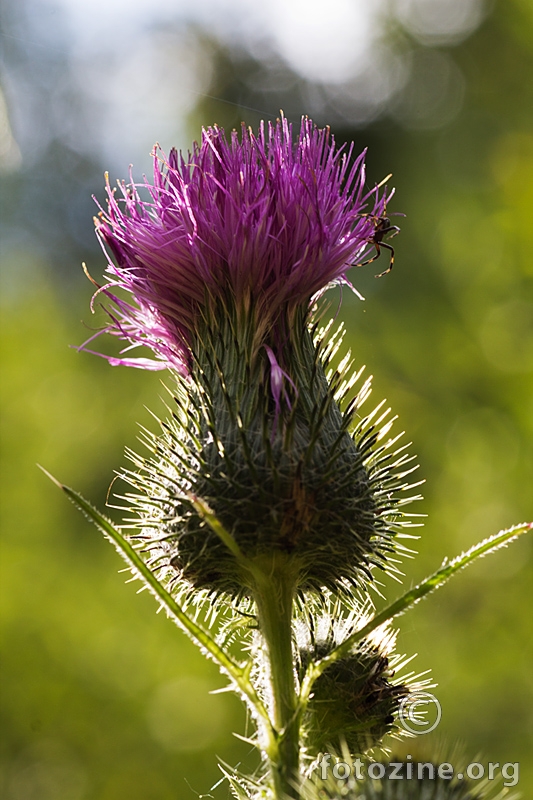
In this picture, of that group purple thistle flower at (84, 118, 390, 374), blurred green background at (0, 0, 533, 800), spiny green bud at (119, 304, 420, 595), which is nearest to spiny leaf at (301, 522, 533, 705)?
spiny green bud at (119, 304, 420, 595)

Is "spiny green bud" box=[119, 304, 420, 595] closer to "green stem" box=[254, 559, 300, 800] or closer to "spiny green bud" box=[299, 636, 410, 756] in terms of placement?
"green stem" box=[254, 559, 300, 800]

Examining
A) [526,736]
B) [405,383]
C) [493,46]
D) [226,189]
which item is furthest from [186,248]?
[493,46]

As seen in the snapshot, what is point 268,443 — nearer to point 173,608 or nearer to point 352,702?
point 173,608

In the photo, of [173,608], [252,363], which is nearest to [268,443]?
[252,363]

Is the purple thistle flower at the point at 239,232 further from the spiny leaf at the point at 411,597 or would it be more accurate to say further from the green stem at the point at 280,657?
the spiny leaf at the point at 411,597

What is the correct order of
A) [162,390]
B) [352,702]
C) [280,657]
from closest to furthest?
[280,657] → [352,702] → [162,390]

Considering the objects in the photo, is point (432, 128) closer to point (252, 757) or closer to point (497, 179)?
point (497, 179)

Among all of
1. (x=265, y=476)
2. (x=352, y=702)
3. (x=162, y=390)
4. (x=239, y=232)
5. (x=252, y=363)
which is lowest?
(x=352, y=702)

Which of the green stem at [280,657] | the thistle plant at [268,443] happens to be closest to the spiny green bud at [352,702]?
the thistle plant at [268,443]
